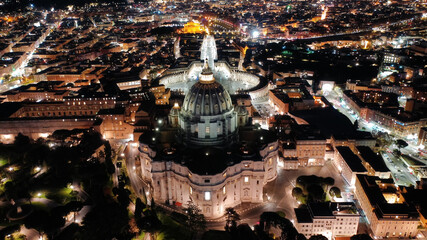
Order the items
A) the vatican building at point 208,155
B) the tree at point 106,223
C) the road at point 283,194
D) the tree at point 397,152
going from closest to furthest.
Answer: the tree at point 106,223 → the vatican building at point 208,155 → the road at point 283,194 → the tree at point 397,152

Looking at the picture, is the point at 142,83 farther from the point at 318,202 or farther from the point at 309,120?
the point at 318,202

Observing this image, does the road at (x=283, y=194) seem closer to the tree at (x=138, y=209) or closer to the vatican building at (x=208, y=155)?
the vatican building at (x=208, y=155)

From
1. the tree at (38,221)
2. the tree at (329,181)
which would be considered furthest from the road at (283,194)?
the tree at (38,221)

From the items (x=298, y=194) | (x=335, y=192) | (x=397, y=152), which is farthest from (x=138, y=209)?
(x=397, y=152)

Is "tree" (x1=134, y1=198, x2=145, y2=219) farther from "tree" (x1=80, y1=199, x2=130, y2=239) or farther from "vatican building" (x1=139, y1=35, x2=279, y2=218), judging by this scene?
"vatican building" (x1=139, y1=35, x2=279, y2=218)

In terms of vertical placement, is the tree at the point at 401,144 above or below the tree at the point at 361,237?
above

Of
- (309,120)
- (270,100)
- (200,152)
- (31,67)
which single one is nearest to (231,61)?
(270,100)
